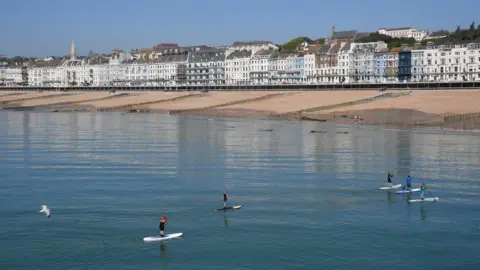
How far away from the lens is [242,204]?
28.2 meters

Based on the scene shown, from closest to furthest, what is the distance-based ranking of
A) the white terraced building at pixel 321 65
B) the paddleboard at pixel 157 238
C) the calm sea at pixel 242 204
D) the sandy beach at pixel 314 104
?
the calm sea at pixel 242 204
the paddleboard at pixel 157 238
the sandy beach at pixel 314 104
the white terraced building at pixel 321 65

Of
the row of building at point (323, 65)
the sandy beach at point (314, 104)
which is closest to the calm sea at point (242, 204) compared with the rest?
the sandy beach at point (314, 104)

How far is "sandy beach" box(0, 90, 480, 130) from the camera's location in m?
79.6

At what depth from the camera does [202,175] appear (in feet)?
117

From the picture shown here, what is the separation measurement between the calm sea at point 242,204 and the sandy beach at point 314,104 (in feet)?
93.3

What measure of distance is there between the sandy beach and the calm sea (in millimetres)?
28423

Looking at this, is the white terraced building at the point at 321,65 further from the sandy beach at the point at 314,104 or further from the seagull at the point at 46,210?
the seagull at the point at 46,210

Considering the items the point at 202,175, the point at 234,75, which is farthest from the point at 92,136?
the point at 234,75

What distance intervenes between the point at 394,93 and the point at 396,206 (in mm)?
77102

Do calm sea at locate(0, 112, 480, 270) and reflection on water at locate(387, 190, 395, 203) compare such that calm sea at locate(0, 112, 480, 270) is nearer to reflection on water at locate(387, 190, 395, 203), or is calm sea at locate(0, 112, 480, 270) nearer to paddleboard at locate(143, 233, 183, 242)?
reflection on water at locate(387, 190, 395, 203)

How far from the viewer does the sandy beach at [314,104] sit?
79.6 m

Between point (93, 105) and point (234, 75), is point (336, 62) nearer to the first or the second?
point (234, 75)

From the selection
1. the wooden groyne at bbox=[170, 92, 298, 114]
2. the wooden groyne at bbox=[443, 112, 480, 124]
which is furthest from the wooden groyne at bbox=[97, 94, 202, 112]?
the wooden groyne at bbox=[443, 112, 480, 124]

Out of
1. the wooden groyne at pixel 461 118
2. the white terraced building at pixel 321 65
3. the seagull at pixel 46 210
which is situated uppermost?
the white terraced building at pixel 321 65
